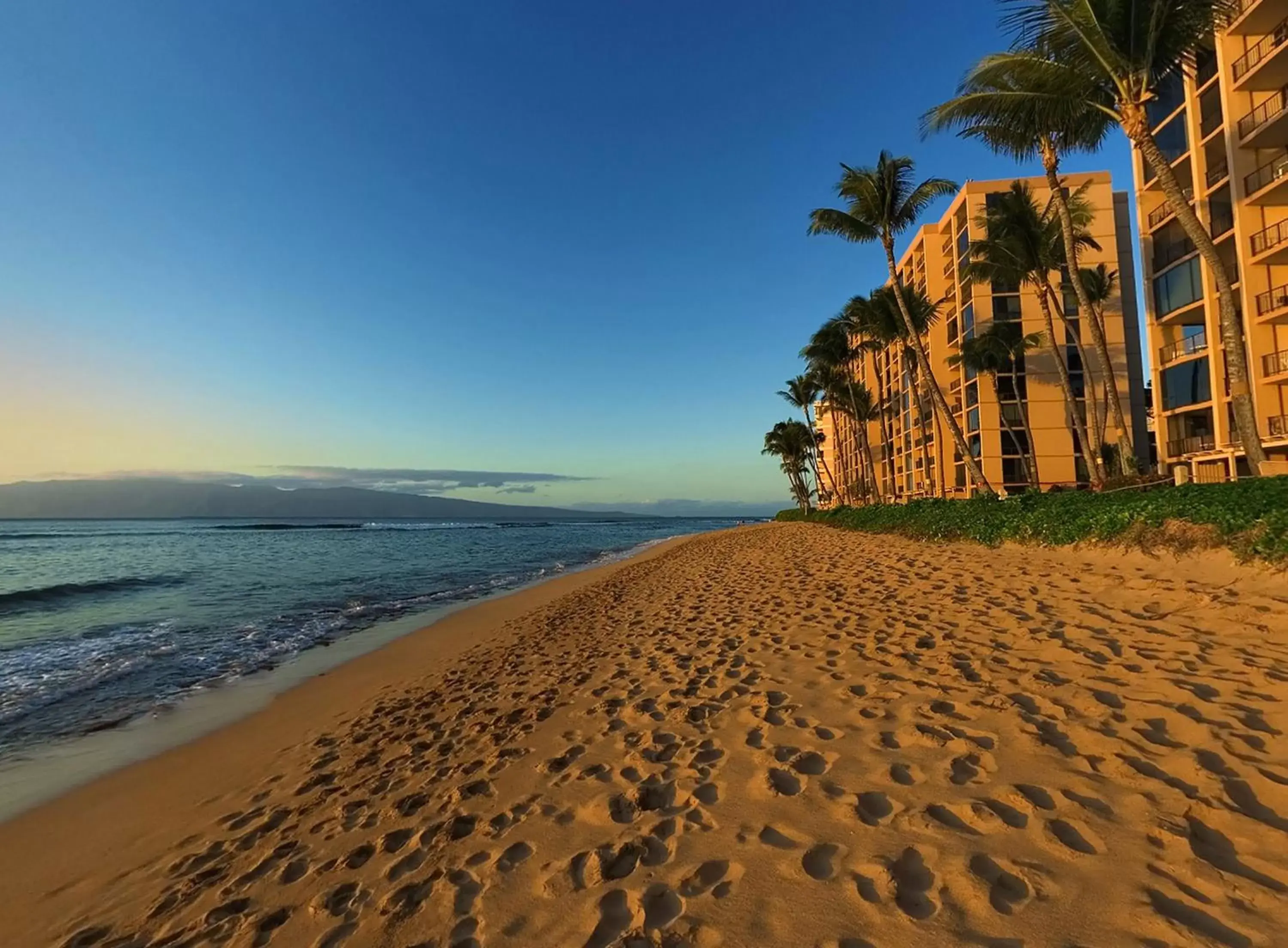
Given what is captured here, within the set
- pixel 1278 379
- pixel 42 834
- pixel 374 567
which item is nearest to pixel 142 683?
pixel 42 834

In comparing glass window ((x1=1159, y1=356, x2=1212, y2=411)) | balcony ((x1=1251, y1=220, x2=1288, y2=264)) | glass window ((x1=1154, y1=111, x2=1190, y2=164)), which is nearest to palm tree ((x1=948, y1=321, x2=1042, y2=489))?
glass window ((x1=1159, y1=356, x2=1212, y2=411))

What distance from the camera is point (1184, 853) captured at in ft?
8.33

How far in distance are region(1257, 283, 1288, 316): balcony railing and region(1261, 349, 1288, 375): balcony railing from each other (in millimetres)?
1558

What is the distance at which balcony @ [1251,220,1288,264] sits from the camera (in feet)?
69.8

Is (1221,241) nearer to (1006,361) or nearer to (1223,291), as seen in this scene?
(1006,361)

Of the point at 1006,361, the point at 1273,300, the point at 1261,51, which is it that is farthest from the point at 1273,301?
the point at 1006,361

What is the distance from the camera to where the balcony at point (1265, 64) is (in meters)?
20.8

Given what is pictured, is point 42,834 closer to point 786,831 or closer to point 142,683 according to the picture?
point 142,683

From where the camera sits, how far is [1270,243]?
21.9 metres

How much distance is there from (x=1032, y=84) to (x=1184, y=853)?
1846cm

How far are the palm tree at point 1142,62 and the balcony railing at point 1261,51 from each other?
12.1m

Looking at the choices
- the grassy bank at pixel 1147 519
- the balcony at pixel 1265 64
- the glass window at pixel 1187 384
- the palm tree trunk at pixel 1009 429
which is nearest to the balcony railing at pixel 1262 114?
the balcony at pixel 1265 64

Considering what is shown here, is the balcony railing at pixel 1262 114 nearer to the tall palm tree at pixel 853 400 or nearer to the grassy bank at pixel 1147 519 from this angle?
the grassy bank at pixel 1147 519

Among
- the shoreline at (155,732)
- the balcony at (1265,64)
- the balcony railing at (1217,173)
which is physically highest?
the balcony at (1265,64)
